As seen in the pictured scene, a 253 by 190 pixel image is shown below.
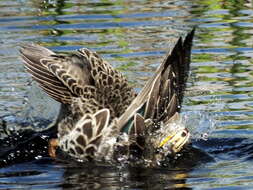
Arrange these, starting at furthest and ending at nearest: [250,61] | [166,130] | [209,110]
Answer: [250,61] < [209,110] < [166,130]

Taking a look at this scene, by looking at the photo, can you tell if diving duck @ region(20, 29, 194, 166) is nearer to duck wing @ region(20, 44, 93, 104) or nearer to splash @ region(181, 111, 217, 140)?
duck wing @ region(20, 44, 93, 104)

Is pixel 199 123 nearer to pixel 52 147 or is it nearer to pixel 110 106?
pixel 110 106

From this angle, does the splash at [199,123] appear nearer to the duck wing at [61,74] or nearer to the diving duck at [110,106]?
the diving duck at [110,106]

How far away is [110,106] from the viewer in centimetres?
830

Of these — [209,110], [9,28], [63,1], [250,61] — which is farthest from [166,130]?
[63,1]

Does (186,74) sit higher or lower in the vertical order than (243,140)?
higher

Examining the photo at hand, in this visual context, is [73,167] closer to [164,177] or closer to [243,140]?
[164,177]

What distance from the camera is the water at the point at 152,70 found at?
7645mm

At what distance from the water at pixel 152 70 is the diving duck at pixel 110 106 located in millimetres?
189

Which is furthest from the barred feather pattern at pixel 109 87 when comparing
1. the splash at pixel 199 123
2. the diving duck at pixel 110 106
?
the splash at pixel 199 123

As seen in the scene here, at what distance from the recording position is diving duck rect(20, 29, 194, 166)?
7922mm

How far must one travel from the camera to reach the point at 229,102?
9.47 m

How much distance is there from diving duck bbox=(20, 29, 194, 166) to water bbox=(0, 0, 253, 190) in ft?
0.62

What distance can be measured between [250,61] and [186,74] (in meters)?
2.81
